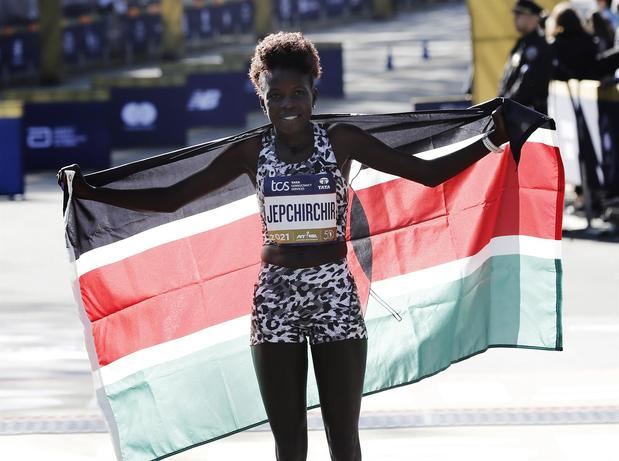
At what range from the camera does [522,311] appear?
696 centimetres

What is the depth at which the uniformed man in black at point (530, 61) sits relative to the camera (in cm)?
1368

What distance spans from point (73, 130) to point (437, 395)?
43.1 ft

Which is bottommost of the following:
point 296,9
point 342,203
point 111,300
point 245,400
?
point 296,9

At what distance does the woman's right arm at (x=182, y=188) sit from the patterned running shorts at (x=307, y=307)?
0.46 metres

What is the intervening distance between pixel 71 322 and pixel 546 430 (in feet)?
15.2

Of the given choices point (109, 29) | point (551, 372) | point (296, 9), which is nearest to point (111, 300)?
point (551, 372)

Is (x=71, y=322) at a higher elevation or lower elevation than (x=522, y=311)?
lower

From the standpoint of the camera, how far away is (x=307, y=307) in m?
5.68

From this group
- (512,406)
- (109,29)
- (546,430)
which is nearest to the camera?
(546,430)

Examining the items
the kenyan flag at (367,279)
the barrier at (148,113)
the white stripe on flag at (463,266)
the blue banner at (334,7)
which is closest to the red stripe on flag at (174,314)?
the kenyan flag at (367,279)

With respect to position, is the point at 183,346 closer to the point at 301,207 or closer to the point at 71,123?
the point at 301,207

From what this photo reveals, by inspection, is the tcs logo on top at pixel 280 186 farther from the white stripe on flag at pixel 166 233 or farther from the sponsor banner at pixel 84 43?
the sponsor banner at pixel 84 43

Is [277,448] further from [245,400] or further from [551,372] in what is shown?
[551,372]

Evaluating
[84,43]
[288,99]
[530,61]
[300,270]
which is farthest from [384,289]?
[84,43]
